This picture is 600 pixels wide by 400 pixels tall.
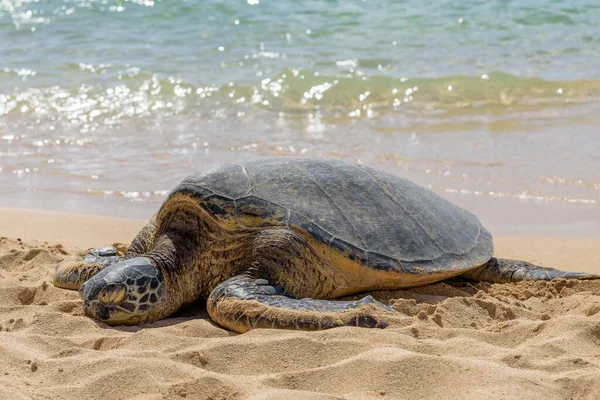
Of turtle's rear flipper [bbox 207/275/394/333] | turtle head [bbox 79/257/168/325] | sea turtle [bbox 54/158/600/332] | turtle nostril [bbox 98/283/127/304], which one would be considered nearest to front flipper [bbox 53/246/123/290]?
sea turtle [bbox 54/158/600/332]

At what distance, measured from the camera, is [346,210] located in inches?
168

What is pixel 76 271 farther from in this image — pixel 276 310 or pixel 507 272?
pixel 507 272

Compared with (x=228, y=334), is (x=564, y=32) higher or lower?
higher

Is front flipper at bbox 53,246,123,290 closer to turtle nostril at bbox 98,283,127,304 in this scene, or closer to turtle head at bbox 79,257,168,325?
turtle head at bbox 79,257,168,325

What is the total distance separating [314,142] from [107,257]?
14.3 feet

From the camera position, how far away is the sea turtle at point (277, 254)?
3744mm

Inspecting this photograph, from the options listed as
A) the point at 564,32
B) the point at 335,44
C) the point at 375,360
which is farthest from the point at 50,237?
the point at 564,32

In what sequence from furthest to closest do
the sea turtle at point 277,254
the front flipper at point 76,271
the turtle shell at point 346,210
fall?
the front flipper at point 76,271
the turtle shell at point 346,210
the sea turtle at point 277,254

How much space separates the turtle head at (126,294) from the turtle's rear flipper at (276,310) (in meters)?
0.31

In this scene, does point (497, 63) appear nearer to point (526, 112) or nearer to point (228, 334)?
point (526, 112)

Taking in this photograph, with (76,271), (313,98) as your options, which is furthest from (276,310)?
(313,98)

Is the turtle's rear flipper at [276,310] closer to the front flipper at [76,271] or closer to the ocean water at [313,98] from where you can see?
the front flipper at [76,271]

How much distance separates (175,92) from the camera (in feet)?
36.5

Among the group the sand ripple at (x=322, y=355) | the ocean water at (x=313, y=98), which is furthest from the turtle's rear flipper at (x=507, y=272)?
the ocean water at (x=313, y=98)
